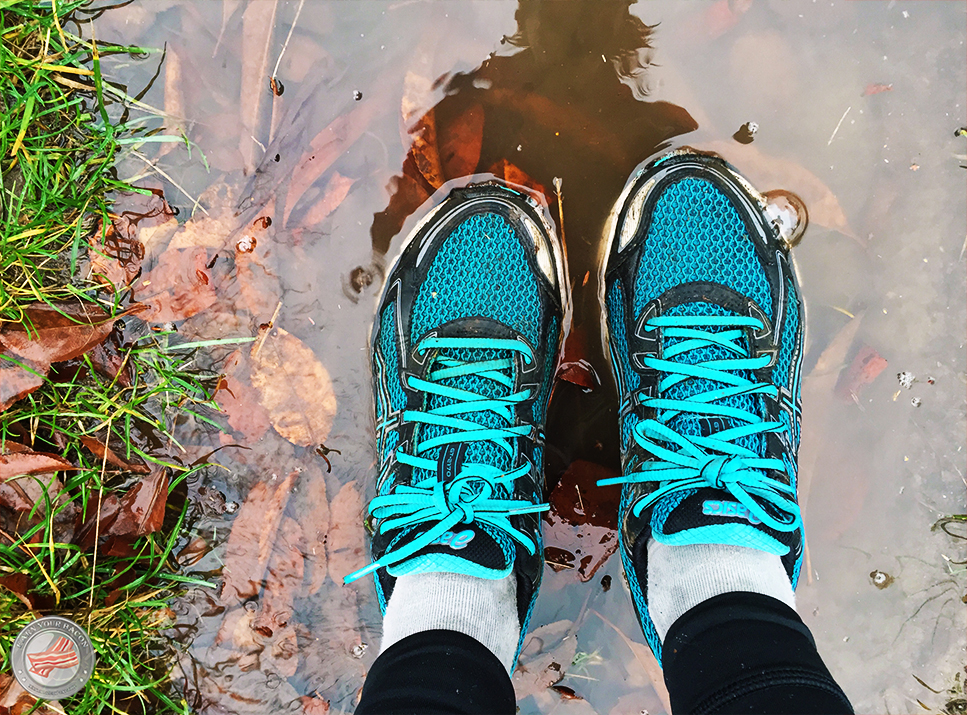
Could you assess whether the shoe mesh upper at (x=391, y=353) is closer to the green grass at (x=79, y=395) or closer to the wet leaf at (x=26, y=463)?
the green grass at (x=79, y=395)

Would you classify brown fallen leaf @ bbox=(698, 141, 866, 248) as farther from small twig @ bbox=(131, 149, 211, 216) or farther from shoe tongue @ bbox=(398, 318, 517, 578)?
small twig @ bbox=(131, 149, 211, 216)

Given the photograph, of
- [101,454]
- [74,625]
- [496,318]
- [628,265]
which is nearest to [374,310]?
[496,318]

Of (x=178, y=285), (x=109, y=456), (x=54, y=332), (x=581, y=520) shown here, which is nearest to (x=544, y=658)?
(x=581, y=520)

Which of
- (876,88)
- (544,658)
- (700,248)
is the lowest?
(544,658)

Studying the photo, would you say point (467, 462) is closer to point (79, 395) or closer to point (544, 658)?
point (544, 658)

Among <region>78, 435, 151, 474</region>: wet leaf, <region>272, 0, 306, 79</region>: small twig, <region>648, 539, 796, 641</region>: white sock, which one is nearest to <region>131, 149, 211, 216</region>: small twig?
<region>272, 0, 306, 79</region>: small twig

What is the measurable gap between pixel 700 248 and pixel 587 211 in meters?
0.30

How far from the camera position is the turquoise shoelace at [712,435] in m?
1.34

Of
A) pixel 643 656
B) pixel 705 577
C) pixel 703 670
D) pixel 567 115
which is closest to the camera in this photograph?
pixel 703 670

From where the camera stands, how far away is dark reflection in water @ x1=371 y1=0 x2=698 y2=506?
1.50 m

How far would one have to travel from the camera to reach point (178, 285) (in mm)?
1544

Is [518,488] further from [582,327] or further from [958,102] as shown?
[958,102]

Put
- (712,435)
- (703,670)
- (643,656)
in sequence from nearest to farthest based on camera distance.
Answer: (703,670) < (712,435) < (643,656)

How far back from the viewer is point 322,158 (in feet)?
5.04
